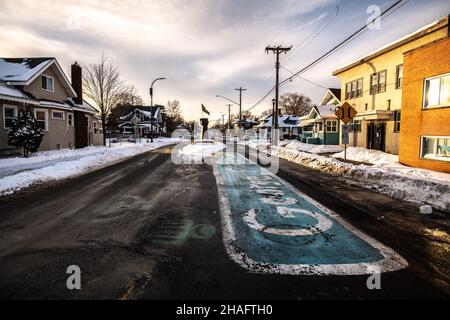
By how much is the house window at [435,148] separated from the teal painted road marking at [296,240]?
8.14m

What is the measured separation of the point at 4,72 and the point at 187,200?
880 inches

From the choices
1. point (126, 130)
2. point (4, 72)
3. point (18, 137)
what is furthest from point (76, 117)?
point (126, 130)

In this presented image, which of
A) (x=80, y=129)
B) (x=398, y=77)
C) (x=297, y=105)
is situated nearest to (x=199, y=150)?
(x=80, y=129)

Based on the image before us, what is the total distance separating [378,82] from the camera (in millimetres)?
22938

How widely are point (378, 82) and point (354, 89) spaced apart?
390 cm

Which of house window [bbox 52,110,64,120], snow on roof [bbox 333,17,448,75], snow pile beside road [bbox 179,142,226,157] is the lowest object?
snow pile beside road [bbox 179,142,226,157]

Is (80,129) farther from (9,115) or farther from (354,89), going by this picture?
(354,89)

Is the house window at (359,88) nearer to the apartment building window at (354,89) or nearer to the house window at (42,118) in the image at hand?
the apartment building window at (354,89)

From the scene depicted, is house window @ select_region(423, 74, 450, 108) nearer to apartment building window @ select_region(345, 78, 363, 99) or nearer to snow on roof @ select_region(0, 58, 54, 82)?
apartment building window @ select_region(345, 78, 363, 99)

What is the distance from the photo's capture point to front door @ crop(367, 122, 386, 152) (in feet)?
73.1

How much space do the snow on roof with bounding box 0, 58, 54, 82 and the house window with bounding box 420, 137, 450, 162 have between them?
2458cm

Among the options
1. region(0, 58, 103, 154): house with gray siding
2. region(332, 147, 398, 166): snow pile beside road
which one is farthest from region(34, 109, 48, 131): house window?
region(332, 147, 398, 166): snow pile beside road
